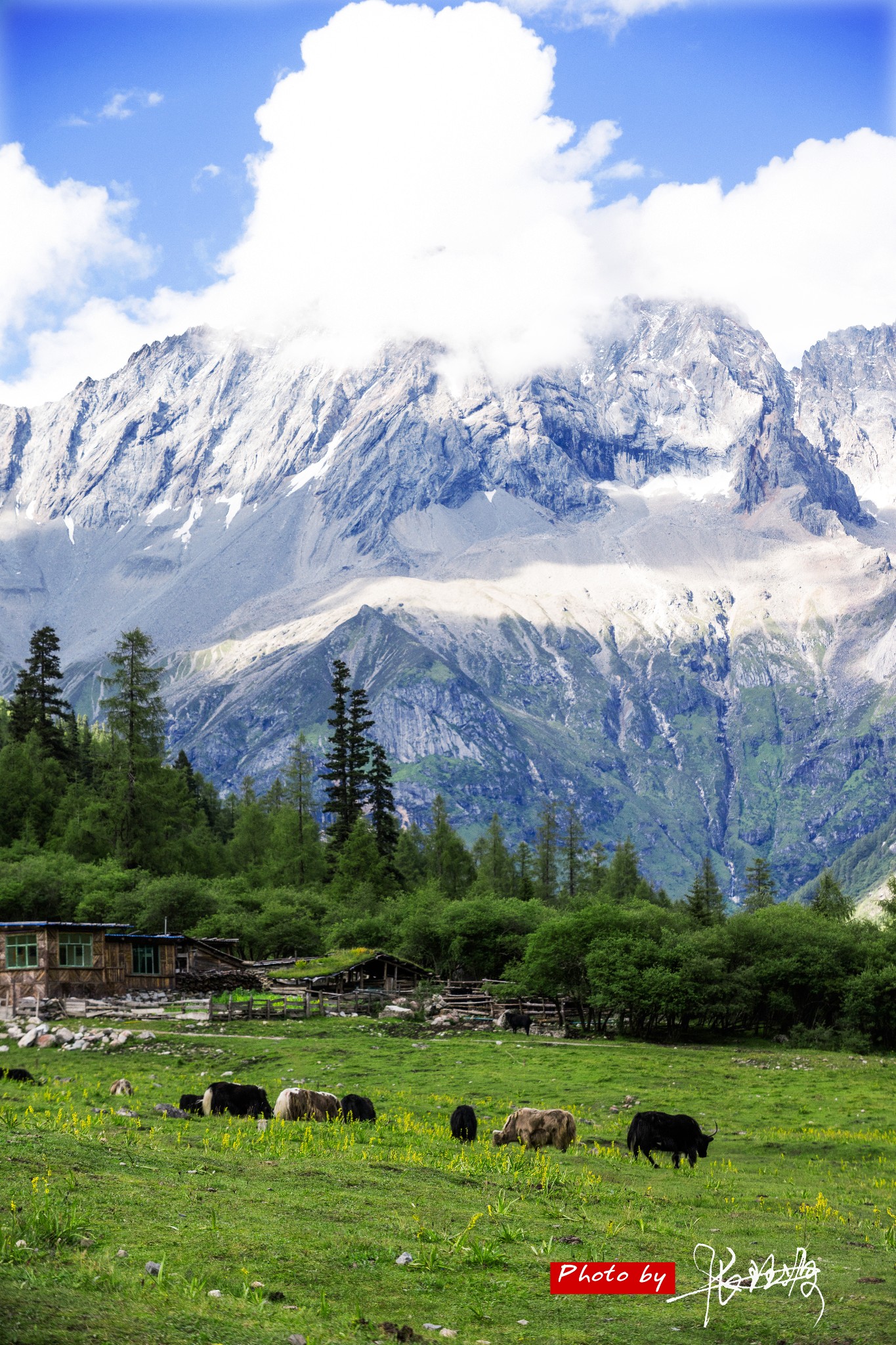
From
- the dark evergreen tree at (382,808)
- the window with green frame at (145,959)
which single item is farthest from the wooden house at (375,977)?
the dark evergreen tree at (382,808)

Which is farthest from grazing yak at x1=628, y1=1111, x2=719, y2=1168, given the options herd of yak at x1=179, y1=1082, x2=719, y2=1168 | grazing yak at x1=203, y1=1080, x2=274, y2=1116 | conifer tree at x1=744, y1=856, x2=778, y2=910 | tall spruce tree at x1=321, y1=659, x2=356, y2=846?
conifer tree at x1=744, y1=856, x2=778, y2=910

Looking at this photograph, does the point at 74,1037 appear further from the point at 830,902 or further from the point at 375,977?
the point at 830,902

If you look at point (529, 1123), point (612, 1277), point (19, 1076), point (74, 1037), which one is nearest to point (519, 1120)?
point (529, 1123)

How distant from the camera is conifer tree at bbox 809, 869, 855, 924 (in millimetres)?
108150

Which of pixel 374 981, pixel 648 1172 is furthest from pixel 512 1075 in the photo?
pixel 374 981

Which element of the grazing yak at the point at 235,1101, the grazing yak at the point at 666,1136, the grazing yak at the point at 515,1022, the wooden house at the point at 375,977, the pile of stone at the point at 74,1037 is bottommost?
the grazing yak at the point at 515,1022

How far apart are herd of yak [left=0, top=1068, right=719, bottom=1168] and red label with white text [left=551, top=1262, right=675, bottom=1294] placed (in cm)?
1270

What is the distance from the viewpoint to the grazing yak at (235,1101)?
27.5 meters

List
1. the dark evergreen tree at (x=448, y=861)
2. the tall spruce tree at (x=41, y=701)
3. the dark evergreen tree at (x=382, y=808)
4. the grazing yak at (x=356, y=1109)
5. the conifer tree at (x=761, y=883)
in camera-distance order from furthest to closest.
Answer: the conifer tree at (x=761, y=883)
the dark evergreen tree at (x=448, y=861)
the dark evergreen tree at (x=382, y=808)
the tall spruce tree at (x=41, y=701)
the grazing yak at (x=356, y=1109)

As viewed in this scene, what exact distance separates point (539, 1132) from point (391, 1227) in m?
12.7

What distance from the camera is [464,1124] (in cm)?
2609

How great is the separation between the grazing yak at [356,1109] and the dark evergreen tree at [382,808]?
9591 centimetres

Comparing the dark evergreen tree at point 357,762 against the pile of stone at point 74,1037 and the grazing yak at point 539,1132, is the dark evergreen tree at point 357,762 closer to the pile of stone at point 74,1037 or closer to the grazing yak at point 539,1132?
the pile of stone at point 74,1037

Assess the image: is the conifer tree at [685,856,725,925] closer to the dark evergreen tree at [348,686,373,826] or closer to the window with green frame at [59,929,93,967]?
the dark evergreen tree at [348,686,373,826]
